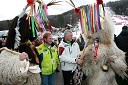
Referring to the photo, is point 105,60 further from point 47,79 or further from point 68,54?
point 47,79

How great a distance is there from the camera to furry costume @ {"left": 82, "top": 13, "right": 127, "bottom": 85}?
15.1 feet

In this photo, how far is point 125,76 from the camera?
15.4ft

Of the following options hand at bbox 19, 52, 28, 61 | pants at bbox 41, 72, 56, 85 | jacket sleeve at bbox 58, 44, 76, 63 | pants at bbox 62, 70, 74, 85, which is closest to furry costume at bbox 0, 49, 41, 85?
hand at bbox 19, 52, 28, 61

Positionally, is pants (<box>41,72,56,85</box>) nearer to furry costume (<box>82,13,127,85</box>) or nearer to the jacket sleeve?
the jacket sleeve

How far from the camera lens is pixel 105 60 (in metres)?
4.67

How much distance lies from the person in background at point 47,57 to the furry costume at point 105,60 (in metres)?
0.58

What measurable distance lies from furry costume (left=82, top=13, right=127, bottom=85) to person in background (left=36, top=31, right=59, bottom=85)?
584 mm

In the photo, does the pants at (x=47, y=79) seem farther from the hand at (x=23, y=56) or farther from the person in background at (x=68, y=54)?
the hand at (x=23, y=56)

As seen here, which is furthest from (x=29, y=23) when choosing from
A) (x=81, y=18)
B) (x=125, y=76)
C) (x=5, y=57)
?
(x=125, y=76)

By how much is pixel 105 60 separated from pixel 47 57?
104 centimetres

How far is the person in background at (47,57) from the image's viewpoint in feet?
16.1

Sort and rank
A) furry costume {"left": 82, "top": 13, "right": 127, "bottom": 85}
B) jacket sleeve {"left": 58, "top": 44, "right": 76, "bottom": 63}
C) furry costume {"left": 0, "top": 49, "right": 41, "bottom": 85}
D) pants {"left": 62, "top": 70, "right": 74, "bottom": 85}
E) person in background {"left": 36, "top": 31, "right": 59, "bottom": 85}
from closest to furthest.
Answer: furry costume {"left": 0, "top": 49, "right": 41, "bottom": 85} < furry costume {"left": 82, "top": 13, "right": 127, "bottom": 85} < person in background {"left": 36, "top": 31, "right": 59, "bottom": 85} < jacket sleeve {"left": 58, "top": 44, "right": 76, "bottom": 63} < pants {"left": 62, "top": 70, "right": 74, "bottom": 85}

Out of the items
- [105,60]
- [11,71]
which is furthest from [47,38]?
[11,71]

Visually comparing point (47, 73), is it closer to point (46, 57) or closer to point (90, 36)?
point (46, 57)
